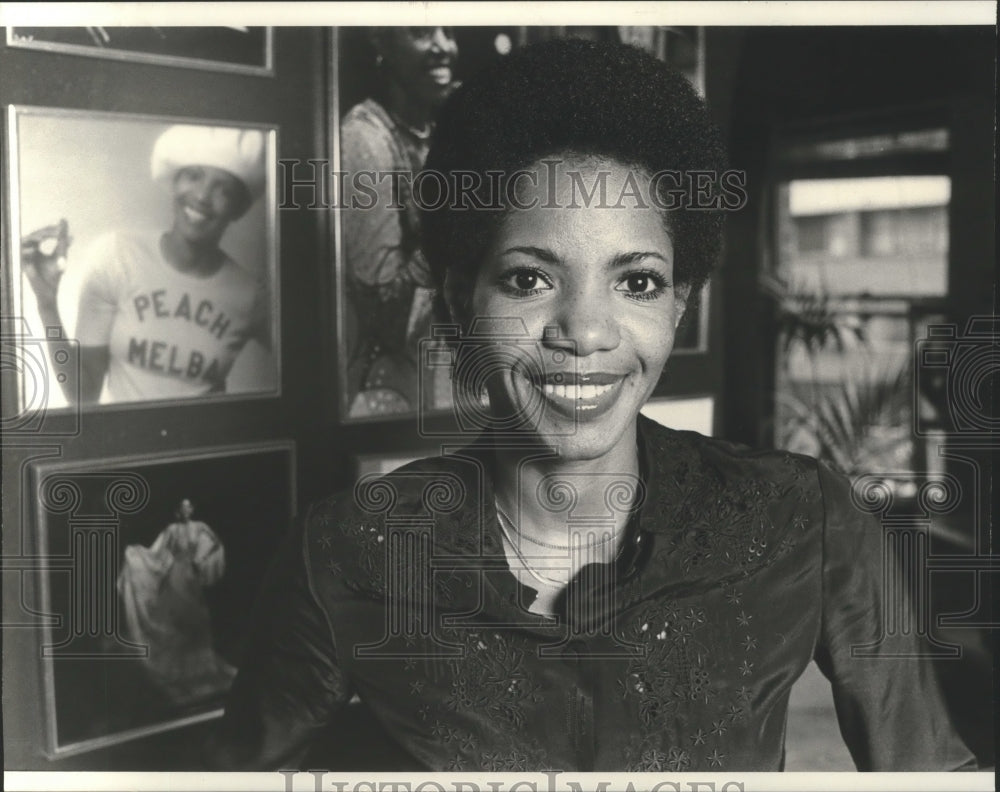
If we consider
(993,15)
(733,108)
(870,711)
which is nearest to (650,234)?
(733,108)

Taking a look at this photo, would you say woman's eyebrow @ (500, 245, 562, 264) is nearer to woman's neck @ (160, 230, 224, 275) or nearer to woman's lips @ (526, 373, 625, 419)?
woman's lips @ (526, 373, 625, 419)

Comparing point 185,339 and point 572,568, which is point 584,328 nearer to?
point 572,568

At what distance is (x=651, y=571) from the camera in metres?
1.05

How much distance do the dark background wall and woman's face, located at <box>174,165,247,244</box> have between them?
6 centimetres

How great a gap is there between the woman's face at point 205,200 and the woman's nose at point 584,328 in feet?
1.35

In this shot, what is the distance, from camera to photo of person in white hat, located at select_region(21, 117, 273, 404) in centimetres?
107

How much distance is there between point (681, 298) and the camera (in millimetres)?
1056

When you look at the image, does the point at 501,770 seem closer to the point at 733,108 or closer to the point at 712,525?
the point at 712,525

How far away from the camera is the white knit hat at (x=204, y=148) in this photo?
107 cm

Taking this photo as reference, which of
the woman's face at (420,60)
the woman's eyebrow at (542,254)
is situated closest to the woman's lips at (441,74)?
the woman's face at (420,60)

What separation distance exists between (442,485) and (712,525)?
33 cm

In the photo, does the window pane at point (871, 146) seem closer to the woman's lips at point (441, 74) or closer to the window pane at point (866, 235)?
the window pane at point (866, 235)

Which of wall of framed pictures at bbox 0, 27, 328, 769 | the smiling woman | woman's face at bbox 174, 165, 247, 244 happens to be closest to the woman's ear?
the smiling woman

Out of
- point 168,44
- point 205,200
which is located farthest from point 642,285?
point 168,44
